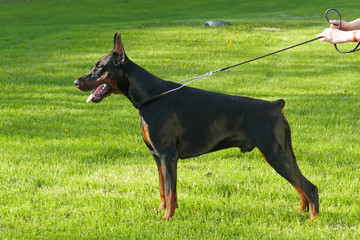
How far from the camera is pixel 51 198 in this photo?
589 centimetres

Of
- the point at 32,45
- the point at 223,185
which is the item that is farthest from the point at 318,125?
the point at 32,45

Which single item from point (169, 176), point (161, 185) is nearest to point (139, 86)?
point (169, 176)

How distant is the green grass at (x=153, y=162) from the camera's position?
16.8ft

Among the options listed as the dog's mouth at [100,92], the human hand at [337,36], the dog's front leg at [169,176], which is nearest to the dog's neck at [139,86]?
the dog's mouth at [100,92]

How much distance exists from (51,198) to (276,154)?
9.03ft

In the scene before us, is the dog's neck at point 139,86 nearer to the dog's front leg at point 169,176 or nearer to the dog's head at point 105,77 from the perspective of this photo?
the dog's head at point 105,77

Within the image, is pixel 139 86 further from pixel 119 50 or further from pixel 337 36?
pixel 337 36

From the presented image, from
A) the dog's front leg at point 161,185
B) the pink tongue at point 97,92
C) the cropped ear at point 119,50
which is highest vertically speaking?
the cropped ear at point 119,50

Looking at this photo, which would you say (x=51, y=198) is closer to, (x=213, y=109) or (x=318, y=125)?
(x=213, y=109)

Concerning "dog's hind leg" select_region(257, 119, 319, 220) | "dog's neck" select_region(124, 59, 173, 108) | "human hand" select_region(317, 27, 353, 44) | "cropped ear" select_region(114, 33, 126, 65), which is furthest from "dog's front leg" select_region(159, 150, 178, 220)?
"human hand" select_region(317, 27, 353, 44)

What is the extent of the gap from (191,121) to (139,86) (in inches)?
25.8

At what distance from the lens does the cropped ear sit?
16.2 feet

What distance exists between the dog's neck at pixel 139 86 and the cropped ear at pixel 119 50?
0.08 m

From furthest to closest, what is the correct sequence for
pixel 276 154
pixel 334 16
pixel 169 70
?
pixel 334 16 < pixel 169 70 < pixel 276 154
